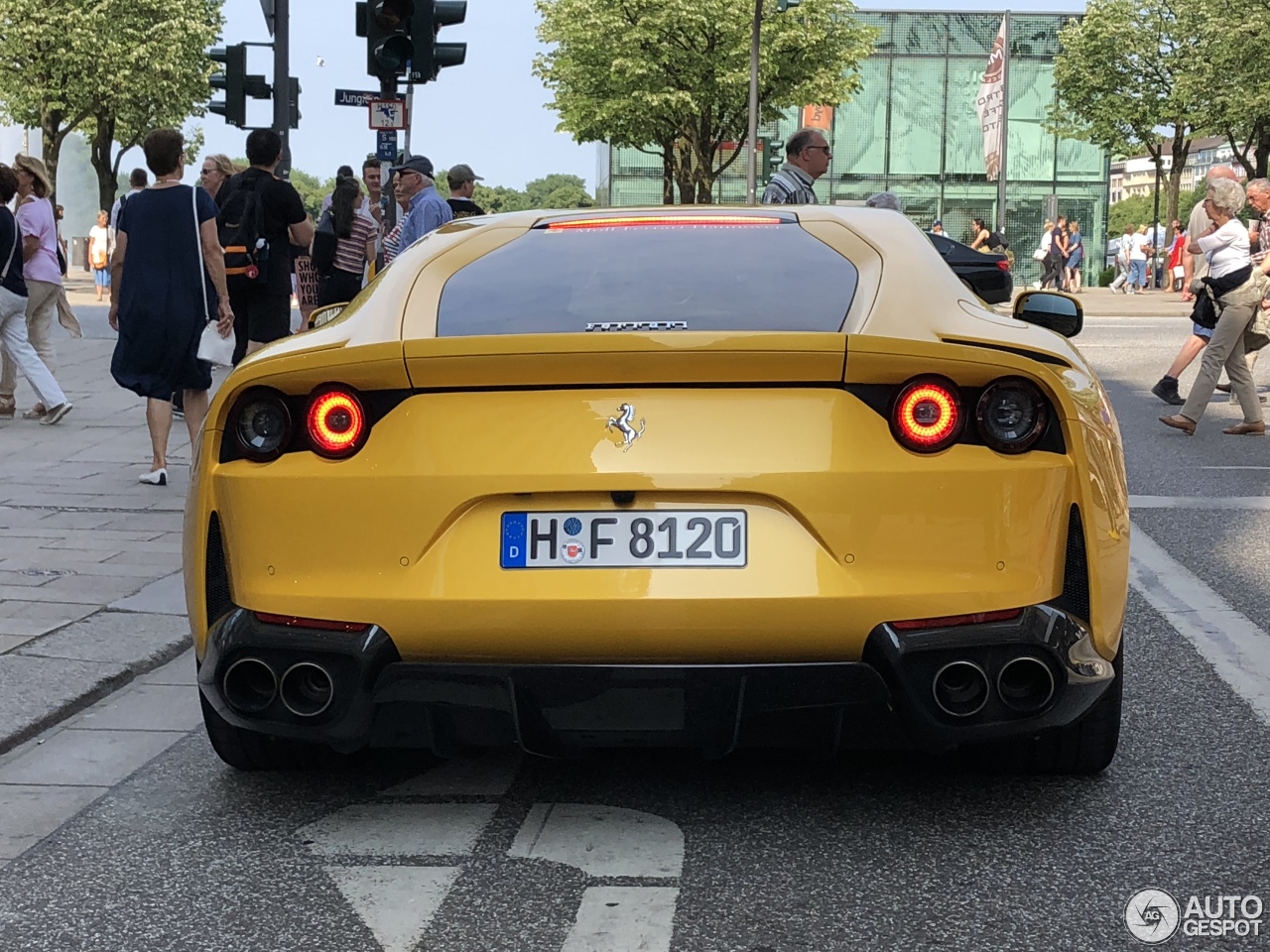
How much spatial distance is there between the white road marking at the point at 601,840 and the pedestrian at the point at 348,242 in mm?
10037

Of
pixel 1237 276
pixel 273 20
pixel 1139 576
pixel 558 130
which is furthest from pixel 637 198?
pixel 1139 576

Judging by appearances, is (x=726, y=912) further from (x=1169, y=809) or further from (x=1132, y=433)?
(x=1132, y=433)

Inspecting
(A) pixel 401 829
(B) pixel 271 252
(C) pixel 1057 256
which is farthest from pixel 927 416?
(C) pixel 1057 256

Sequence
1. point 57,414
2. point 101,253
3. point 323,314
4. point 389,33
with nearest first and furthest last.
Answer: point 323,314 < point 389,33 < point 57,414 < point 101,253

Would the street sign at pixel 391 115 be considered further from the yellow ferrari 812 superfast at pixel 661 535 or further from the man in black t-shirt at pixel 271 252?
the yellow ferrari 812 superfast at pixel 661 535

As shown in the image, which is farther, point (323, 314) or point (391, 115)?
point (391, 115)

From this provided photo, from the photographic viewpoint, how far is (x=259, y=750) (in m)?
4.14

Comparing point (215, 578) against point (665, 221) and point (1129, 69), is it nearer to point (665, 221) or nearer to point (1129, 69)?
point (665, 221)

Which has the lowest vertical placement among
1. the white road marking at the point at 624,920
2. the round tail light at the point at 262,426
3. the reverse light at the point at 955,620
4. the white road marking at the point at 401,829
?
the white road marking at the point at 401,829

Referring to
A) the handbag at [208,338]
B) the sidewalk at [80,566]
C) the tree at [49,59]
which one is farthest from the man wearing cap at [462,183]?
the tree at [49,59]

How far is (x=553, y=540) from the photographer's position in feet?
11.3

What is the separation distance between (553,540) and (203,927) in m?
0.95

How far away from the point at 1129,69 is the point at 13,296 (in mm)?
45517

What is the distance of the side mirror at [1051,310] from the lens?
186 inches
